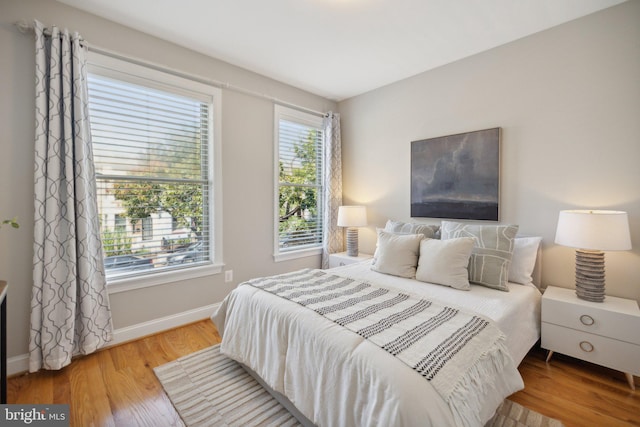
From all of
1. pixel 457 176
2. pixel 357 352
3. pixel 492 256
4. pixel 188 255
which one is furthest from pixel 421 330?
pixel 188 255

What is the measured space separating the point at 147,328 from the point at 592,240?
137 inches

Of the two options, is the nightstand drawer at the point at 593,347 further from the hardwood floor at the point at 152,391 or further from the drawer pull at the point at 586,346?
the hardwood floor at the point at 152,391

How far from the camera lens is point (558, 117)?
7.55 ft

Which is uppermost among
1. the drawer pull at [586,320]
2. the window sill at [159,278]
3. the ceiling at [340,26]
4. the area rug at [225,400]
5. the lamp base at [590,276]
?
the ceiling at [340,26]

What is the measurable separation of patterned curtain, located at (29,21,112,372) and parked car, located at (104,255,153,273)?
23cm

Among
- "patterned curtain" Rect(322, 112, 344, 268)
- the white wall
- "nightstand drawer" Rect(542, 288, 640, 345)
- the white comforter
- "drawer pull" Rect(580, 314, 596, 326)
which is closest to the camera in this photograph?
the white comforter

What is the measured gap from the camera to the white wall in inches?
80.5

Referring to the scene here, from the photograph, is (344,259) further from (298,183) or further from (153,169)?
(153,169)

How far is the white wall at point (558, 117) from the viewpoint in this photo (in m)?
2.04

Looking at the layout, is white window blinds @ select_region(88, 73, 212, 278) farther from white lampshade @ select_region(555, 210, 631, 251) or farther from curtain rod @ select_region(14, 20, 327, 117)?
white lampshade @ select_region(555, 210, 631, 251)

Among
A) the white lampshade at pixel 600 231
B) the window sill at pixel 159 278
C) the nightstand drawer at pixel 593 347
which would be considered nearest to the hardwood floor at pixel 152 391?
the nightstand drawer at pixel 593 347

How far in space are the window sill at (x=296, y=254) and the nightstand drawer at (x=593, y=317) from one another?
2441 mm

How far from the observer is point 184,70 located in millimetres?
2637

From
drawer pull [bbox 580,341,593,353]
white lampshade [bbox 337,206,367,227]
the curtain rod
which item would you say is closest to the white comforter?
drawer pull [bbox 580,341,593,353]
